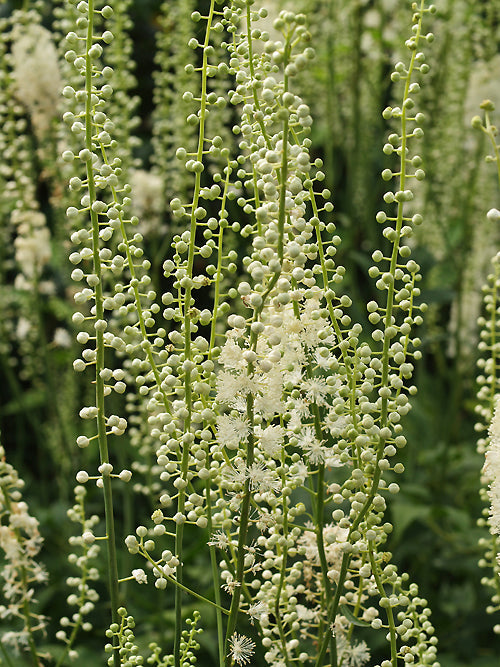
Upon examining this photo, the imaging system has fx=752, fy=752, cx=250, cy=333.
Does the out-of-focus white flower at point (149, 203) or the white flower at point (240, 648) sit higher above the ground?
the out-of-focus white flower at point (149, 203)

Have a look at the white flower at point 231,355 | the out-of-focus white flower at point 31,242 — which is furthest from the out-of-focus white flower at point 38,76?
the white flower at point 231,355

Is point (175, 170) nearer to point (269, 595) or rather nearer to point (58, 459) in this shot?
point (58, 459)

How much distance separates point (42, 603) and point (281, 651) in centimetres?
89

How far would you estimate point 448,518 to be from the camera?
145 centimetres

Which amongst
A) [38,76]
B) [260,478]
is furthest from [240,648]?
[38,76]

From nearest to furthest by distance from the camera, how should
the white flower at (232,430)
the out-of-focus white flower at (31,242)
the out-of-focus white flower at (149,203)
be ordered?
the white flower at (232,430), the out-of-focus white flower at (31,242), the out-of-focus white flower at (149,203)

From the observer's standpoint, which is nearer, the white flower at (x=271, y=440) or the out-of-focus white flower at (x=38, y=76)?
the white flower at (x=271, y=440)

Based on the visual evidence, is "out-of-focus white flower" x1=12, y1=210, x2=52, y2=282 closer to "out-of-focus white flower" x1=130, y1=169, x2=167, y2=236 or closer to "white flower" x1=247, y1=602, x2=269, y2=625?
"out-of-focus white flower" x1=130, y1=169, x2=167, y2=236

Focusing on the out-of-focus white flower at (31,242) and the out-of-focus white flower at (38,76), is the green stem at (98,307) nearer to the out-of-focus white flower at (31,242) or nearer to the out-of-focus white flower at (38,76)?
the out-of-focus white flower at (31,242)

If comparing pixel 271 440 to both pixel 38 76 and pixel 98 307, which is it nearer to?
pixel 98 307

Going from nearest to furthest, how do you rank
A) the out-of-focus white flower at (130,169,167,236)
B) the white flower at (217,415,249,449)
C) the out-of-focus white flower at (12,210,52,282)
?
1. the white flower at (217,415,249,449)
2. the out-of-focus white flower at (12,210,52,282)
3. the out-of-focus white flower at (130,169,167,236)

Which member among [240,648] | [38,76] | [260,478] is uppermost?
[38,76]

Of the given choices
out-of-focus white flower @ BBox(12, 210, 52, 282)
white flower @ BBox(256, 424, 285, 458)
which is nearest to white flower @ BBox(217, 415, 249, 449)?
white flower @ BBox(256, 424, 285, 458)

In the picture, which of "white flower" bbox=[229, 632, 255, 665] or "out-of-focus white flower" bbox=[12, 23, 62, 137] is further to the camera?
"out-of-focus white flower" bbox=[12, 23, 62, 137]
